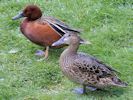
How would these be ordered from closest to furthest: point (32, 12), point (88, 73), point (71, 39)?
point (88, 73)
point (71, 39)
point (32, 12)

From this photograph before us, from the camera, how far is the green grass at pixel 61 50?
225 inches

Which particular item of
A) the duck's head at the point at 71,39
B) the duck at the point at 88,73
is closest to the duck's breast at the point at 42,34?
the duck's head at the point at 71,39

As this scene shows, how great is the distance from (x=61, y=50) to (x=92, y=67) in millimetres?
1309

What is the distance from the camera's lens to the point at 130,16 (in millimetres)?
7582

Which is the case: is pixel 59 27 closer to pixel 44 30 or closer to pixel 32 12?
pixel 44 30

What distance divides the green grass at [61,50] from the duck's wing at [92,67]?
0.84 ft

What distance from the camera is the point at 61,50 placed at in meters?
6.79

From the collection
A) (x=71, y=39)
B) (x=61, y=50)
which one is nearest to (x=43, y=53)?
(x=61, y=50)

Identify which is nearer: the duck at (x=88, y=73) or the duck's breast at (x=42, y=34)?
the duck at (x=88, y=73)

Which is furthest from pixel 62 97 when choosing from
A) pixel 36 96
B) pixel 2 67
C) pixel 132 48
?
pixel 132 48

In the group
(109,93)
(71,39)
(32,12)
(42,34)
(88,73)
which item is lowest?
(109,93)

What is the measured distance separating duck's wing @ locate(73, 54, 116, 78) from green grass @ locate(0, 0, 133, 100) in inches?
10.1

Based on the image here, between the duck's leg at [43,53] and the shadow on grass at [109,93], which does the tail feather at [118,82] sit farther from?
the duck's leg at [43,53]

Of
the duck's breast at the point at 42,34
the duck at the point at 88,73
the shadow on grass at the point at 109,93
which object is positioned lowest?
the shadow on grass at the point at 109,93
